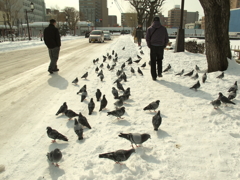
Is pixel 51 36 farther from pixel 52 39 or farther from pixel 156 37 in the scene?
pixel 156 37

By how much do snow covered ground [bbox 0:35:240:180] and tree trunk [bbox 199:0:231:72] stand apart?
1419 mm

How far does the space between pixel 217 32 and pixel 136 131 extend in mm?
5508

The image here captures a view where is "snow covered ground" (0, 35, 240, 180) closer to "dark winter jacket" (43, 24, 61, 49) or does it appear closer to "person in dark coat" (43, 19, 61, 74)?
"person in dark coat" (43, 19, 61, 74)

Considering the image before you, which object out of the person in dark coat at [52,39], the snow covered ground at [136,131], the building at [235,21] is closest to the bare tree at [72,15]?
the building at [235,21]

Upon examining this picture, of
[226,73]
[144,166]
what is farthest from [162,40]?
[144,166]

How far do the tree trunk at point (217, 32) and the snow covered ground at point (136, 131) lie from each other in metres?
1.42

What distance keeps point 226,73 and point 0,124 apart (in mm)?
7502

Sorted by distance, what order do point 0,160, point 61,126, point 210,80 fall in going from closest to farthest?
1. point 0,160
2. point 61,126
3. point 210,80

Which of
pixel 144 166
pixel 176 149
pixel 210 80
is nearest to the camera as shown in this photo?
pixel 144 166

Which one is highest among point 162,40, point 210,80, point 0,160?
point 162,40

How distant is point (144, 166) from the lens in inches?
105

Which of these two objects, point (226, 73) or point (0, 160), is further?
point (226, 73)

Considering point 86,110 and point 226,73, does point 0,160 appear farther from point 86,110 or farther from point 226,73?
point 226,73

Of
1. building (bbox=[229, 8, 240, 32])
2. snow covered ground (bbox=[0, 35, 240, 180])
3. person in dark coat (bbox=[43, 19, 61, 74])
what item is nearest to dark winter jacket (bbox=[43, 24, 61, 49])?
person in dark coat (bbox=[43, 19, 61, 74])
